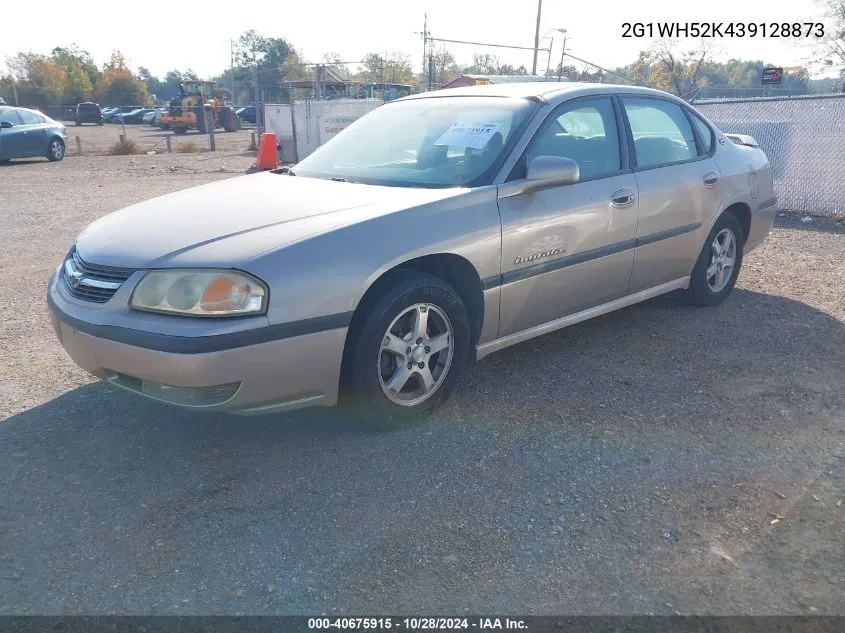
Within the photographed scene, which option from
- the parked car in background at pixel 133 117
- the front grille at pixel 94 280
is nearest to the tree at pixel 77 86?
the parked car in background at pixel 133 117

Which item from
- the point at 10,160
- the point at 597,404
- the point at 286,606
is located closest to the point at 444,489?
the point at 286,606

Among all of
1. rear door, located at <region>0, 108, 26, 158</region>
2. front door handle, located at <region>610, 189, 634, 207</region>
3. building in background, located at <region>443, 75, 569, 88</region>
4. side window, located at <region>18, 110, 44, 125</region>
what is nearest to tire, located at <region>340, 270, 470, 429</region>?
front door handle, located at <region>610, 189, 634, 207</region>

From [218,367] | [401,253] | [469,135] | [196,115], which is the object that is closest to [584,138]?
[469,135]

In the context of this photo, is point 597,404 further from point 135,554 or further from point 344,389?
point 135,554

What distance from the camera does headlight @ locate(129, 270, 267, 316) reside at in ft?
9.62

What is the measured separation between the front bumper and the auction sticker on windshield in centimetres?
144

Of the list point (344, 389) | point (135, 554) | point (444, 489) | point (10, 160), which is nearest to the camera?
point (135, 554)

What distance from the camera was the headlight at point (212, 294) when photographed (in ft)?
9.62

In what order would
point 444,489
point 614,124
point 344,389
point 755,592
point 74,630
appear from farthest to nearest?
point 614,124
point 344,389
point 444,489
point 755,592
point 74,630

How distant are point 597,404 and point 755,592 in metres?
1.50

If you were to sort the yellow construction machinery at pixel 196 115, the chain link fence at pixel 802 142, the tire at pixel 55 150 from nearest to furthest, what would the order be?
the chain link fence at pixel 802 142
the tire at pixel 55 150
the yellow construction machinery at pixel 196 115

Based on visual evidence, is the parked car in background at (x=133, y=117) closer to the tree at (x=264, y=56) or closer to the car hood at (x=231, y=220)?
the tree at (x=264, y=56)

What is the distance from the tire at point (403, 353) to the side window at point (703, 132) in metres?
2.67

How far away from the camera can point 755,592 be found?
246 cm
